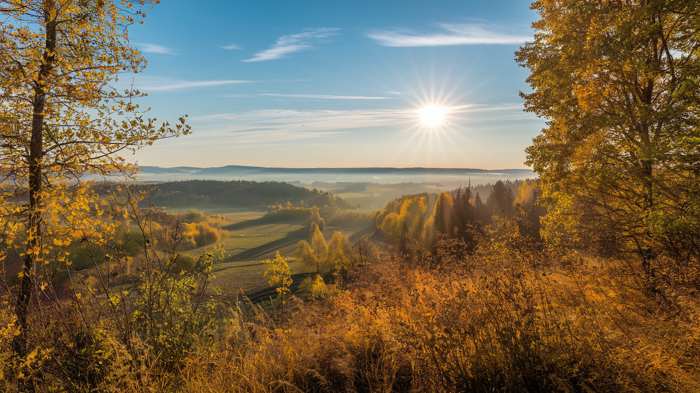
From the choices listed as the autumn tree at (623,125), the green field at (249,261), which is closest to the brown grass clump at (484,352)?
the autumn tree at (623,125)

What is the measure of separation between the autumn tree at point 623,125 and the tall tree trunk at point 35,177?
1185cm

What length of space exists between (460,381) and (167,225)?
5038 mm

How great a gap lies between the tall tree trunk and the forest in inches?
1.6

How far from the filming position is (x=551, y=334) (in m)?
3.88

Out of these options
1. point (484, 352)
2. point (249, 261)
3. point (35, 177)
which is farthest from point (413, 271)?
point (249, 261)

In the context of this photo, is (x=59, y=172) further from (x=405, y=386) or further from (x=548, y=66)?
(x=548, y=66)

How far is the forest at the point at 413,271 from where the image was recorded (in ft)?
12.6

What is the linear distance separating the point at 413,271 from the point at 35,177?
8140mm

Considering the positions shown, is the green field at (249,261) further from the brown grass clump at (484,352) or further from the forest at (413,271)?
the brown grass clump at (484,352)

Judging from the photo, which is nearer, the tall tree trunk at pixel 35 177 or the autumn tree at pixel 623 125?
the tall tree trunk at pixel 35 177

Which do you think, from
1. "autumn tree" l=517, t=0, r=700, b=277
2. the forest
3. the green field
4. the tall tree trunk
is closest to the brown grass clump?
the forest

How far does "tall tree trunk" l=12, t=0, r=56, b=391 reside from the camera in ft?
20.5

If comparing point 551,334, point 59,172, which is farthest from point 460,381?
point 59,172

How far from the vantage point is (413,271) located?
8.04 meters
